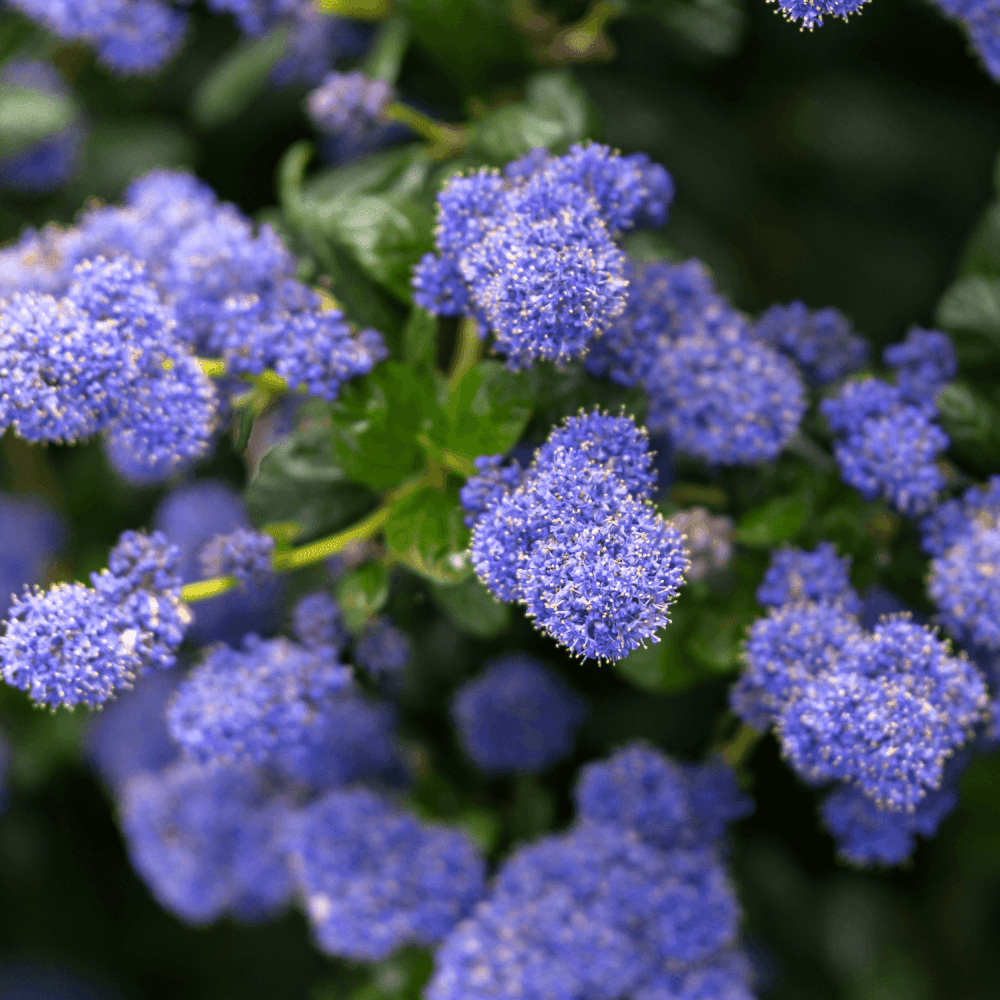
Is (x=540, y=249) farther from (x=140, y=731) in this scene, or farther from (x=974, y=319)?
(x=140, y=731)

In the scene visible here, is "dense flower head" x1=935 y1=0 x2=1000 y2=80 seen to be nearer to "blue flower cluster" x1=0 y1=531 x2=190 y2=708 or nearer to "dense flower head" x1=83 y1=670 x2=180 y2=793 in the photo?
"blue flower cluster" x1=0 y1=531 x2=190 y2=708

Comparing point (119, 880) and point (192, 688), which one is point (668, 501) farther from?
point (119, 880)

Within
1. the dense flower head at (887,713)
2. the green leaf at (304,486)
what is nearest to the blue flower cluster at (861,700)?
the dense flower head at (887,713)

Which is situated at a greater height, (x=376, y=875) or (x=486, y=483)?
(x=486, y=483)

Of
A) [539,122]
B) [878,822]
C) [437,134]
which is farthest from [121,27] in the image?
[878,822]

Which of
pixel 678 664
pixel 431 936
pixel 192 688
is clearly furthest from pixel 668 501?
pixel 431 936

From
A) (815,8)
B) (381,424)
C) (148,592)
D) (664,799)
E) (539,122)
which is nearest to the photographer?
(815,8)
